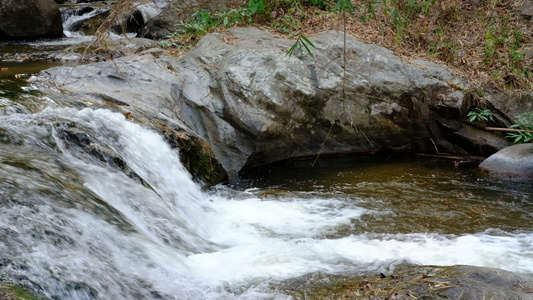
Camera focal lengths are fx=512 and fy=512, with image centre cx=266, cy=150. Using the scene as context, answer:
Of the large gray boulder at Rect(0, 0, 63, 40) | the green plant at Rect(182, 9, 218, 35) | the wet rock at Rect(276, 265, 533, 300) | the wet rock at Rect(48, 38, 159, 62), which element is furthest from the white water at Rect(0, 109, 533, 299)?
the large gray boulder at Rect(0, 0, 63, 40)

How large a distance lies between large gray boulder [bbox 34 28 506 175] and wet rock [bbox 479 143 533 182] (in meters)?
0.51

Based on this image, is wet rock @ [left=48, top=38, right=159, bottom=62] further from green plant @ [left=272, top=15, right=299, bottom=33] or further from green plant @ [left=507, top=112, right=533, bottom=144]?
green plant @ [left=507, top=112, right=533, bottom=144]

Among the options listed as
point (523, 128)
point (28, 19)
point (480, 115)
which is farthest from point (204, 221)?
point (28, 19)

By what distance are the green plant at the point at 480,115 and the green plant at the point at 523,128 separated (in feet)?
1.09

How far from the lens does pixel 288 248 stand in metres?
4.10

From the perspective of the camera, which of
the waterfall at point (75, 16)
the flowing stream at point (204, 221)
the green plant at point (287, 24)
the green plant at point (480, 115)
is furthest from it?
the waterfall at point (75, 16)

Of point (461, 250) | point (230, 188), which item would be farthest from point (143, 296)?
point (230, 188)

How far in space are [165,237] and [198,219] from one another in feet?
2.53

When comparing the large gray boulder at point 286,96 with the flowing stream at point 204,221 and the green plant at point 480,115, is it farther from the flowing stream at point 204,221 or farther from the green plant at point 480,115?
the flowing stream at point 204,221

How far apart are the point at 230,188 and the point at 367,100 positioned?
238cm

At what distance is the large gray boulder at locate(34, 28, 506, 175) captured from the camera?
6160mm

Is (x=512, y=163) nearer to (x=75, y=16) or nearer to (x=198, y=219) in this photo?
(x=198, y=219)

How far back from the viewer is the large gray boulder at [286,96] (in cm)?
616

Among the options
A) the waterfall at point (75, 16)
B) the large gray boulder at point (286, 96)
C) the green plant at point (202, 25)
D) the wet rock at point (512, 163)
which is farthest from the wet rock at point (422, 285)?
the waterfall at point (75, 16)
